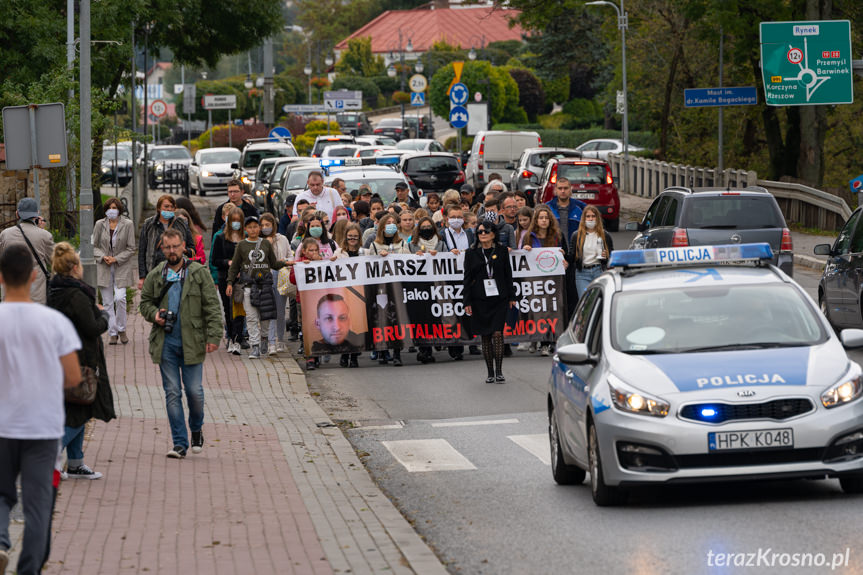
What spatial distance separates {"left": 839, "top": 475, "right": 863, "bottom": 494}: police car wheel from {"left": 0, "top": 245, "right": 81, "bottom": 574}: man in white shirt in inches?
190

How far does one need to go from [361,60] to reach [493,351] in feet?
430

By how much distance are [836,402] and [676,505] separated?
3.91 feet

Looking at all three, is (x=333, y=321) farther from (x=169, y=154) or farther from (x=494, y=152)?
(x=169, y=154)

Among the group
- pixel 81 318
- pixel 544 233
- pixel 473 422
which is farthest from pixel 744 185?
pixel 81 318

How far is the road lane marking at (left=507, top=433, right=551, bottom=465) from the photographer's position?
463 inches

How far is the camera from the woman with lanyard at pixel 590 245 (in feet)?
58.1

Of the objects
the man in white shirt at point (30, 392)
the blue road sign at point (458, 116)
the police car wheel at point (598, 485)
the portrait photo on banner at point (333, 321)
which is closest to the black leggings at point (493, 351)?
the portrait photo on banner at point (333, 321)

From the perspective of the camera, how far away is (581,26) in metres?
98.4

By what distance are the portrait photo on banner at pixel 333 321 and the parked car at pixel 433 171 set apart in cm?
2151

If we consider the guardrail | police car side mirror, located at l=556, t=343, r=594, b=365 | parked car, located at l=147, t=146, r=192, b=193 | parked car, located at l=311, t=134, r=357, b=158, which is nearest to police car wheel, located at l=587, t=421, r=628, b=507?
police car side mirror, located at l=556, t=343, r=594, b=365

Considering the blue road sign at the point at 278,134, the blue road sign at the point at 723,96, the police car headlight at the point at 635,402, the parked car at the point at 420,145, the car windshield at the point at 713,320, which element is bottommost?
the police car headlight at the point at 635,402

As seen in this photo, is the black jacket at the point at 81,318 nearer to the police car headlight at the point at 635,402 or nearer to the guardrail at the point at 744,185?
the police car headlight at the point at 635,402

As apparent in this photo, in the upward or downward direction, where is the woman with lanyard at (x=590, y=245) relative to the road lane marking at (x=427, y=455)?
upward

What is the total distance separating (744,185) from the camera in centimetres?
4147
